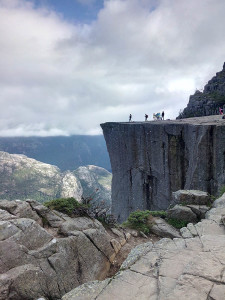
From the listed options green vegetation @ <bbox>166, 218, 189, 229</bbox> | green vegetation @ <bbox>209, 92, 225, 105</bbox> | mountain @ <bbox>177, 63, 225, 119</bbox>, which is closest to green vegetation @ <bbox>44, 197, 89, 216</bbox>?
green vegetation @ <bbox>166, 218, 189, 229</bbox>

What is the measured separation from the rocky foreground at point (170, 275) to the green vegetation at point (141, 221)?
490cm

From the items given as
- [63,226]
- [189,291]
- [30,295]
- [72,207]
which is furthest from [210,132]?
[30,295]

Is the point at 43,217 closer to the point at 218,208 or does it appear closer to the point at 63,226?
the point at 63,226

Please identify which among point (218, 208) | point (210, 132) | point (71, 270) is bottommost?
point (71, 270)

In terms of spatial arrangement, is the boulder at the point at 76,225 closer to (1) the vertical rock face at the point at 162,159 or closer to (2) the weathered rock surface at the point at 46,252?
(2) the weathered rock surface at the point at 46,252

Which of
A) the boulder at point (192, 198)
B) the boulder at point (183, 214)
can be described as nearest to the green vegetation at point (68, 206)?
the boulder at point (183, 214)

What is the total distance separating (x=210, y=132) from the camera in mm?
A: 27000

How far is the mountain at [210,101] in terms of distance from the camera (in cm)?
6228

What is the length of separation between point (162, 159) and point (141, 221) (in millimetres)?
23101

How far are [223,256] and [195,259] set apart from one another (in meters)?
1.10

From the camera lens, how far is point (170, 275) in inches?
308

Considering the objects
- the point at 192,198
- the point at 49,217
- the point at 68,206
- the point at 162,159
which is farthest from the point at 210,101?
the point at 49,217

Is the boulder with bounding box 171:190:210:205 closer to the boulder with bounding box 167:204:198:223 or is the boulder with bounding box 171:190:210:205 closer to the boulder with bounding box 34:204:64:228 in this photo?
the boulder with bounding box 167:204:198:223

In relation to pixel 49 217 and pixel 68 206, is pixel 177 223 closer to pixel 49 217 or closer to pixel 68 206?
pixel 68 206
